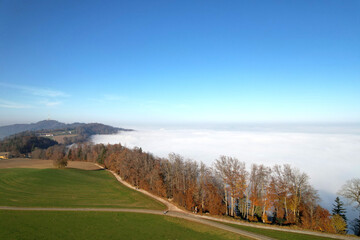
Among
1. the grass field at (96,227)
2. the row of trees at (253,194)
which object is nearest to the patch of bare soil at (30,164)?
the row of trees at (253,194)

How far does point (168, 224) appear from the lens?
28328mm

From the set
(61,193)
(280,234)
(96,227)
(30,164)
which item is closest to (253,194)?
(280,234)

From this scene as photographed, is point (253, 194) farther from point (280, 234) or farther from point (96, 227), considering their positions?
point (96, 227)

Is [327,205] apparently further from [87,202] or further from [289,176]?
[87,202]

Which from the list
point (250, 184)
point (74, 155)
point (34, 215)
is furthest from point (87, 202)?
point (74, 155)

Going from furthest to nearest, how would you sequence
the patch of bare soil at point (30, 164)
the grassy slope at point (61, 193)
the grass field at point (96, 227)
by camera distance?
the patch of bare soil at point (30, 164), the grassy slope at point (61, 193), the grass field at point (96, 227)

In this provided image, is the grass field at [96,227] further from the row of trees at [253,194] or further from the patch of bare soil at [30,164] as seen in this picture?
the patch of bare soil at [30,164]

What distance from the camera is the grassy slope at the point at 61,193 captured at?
34406mm

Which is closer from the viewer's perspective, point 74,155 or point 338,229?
point 338,229

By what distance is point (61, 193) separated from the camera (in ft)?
132

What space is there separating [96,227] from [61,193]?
2042 centimetres

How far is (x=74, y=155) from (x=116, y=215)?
80.9m

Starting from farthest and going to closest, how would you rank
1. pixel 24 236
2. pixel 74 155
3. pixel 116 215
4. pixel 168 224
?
pixel 74 155, pixel 116 215, pixel 168 224, pixel 24 236

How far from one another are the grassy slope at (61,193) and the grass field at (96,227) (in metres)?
4.70
